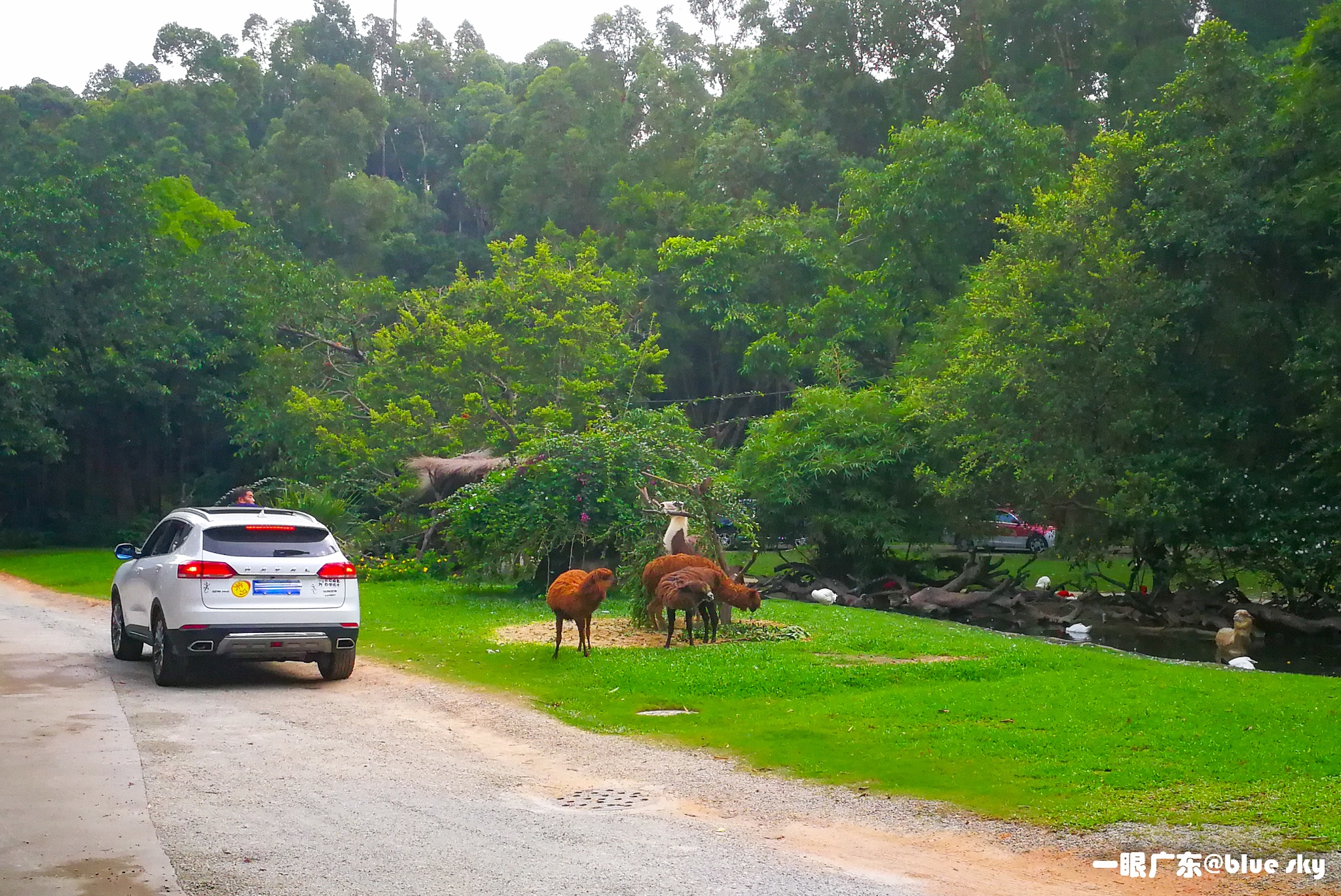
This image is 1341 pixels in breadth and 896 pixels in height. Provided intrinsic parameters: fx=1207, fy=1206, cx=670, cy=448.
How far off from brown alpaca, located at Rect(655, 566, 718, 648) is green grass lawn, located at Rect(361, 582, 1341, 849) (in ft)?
1.68

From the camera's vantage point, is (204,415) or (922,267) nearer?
→ (922,267)

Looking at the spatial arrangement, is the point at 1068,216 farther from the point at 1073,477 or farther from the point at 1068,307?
the point at 1073,477

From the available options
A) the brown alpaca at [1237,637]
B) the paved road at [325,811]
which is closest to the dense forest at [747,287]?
the brown alpaca at [1237,637]

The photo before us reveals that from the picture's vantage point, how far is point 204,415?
37.8 m

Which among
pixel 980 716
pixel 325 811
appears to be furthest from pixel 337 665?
pixel 980 716

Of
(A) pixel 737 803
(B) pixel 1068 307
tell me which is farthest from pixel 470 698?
(B) pixel 1068 307

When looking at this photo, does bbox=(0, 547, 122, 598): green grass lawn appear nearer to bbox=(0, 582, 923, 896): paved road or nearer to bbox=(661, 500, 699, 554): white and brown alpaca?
bbox=(661, 500, 699, 554): white and brown alpaca

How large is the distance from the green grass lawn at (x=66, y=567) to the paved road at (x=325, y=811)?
13.2m

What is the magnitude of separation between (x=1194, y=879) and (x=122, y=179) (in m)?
37.4

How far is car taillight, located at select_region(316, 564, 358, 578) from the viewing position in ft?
38.9

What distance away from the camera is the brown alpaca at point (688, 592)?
14.2 metres

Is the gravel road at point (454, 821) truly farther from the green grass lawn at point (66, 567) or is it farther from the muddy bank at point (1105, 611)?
the green grass lawn at point (66, 567)

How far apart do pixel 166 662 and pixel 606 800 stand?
6.13 metres

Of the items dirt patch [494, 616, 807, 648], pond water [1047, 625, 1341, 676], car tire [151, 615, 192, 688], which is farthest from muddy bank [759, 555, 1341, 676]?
car tire [151, 615, 192, 688]
